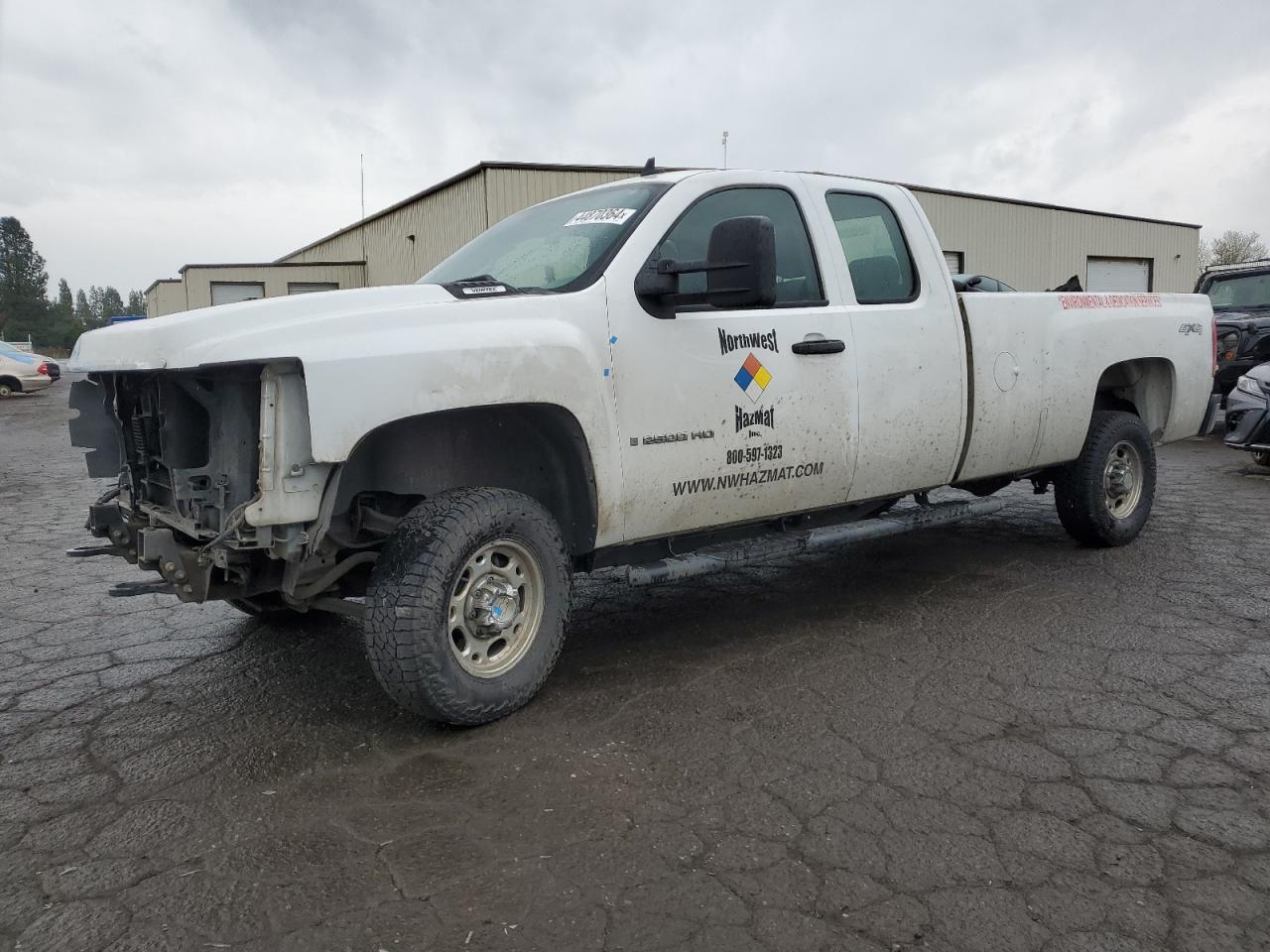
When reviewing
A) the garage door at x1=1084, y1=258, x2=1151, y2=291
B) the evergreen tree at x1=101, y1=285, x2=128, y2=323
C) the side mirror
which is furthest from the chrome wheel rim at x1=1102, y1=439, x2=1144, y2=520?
the evergreen tree at x1=101, y1=285, x2=128, y2=323

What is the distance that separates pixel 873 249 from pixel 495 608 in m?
2.63

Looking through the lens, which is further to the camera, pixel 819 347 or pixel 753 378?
pixel 819 347

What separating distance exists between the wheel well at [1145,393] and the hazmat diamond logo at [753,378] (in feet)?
10.1

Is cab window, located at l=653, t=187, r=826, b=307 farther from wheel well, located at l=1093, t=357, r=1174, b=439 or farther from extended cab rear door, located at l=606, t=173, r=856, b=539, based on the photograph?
wheel well, located at l=1093, t=357, r=1174, b=439

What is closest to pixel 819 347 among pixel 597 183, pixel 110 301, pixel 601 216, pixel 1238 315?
pixel 601 216

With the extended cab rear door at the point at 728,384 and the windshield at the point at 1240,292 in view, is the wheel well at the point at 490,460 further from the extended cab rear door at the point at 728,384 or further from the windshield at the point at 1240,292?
the windshield at the point at 1240,292

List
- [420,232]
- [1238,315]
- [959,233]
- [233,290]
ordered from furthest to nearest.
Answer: [233,290] → [959,233] → [420,232] → [1238,315]

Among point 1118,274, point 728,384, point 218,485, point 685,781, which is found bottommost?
point 685,781

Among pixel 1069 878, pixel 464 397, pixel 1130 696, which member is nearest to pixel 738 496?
pixel 464 397

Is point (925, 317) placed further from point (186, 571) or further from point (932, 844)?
point (186, 571)

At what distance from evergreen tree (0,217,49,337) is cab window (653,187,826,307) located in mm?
103448

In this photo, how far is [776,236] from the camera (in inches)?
169

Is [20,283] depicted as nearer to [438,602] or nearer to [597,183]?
[597,183]

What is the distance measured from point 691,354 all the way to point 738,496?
66 centimetres
